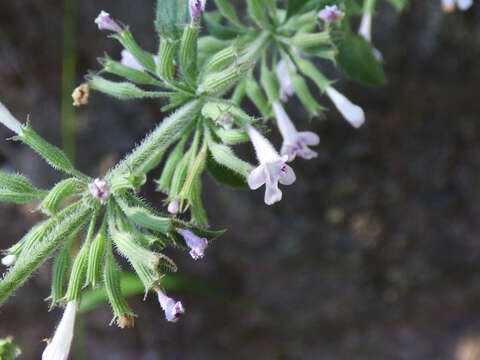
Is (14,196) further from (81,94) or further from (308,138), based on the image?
(308,138)

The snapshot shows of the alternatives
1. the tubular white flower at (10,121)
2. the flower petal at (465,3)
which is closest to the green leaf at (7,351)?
the tubular white flower at (10,121)

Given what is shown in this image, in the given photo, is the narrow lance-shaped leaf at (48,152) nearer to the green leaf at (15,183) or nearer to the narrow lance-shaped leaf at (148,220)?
the green leaf at (15,183)

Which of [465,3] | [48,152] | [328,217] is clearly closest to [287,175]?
[48,152]

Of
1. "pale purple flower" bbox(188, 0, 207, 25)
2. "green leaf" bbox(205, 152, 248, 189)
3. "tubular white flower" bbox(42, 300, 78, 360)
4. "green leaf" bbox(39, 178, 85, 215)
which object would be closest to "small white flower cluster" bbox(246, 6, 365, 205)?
"green leaf" bbox(205, 152, 248, 189)

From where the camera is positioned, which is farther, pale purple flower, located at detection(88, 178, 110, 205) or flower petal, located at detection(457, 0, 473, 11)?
flower petal, located at detection(457, 0, 473, 11)

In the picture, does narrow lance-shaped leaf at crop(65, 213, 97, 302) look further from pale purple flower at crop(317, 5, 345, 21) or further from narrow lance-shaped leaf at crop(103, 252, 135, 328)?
pale purple flower at crop(317, 5, 345, 21)

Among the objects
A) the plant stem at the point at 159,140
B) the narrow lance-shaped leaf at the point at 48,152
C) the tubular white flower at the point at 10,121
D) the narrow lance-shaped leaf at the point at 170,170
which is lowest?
the narrow lance-shaped leaf at the point at 170,170

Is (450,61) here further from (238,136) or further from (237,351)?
(237,351)

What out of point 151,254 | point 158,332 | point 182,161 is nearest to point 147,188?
point 158,332
